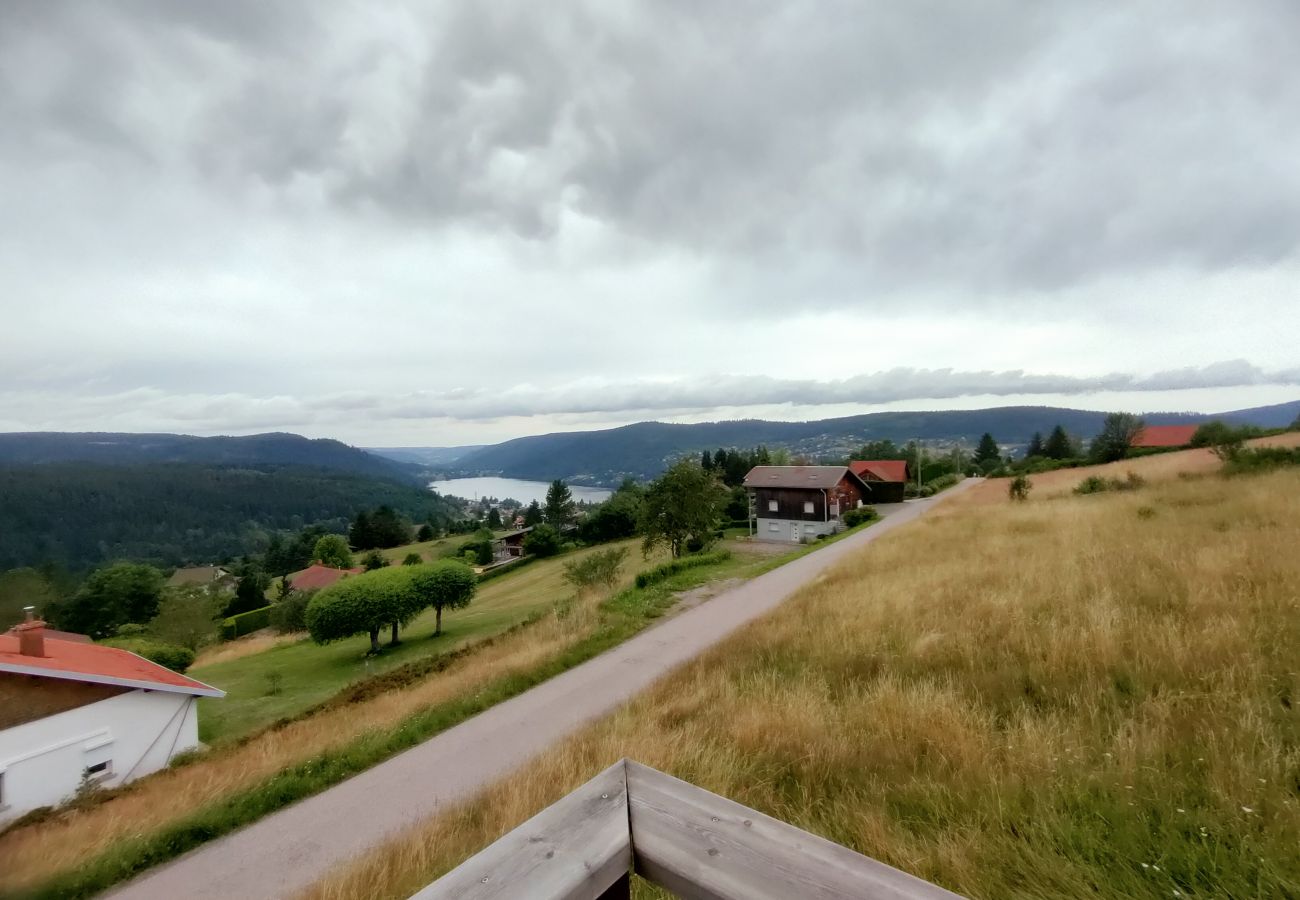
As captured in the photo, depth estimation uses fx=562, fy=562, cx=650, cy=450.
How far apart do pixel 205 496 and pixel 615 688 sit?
684 feet

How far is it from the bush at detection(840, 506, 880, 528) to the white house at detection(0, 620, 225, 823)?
114 feet

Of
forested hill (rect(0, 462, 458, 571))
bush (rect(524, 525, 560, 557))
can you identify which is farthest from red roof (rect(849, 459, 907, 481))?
forested hill (rect(0, 462, 458, 571))

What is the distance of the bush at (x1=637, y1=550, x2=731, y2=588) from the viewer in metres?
18.6

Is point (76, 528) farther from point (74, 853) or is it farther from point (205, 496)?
point (74, 853)

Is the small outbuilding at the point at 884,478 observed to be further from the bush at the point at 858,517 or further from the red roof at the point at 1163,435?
the red roof at the point at 1163,435

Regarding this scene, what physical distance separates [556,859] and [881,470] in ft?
186

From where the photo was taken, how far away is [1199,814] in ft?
8.23

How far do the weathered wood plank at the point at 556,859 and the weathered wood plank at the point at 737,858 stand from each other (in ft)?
0.22

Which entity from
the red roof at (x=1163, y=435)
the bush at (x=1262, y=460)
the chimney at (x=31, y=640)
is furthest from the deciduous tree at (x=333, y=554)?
the red roof at (x=1163, y=435)

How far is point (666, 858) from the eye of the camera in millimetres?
1187

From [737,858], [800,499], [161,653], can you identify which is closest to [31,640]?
[161,653]

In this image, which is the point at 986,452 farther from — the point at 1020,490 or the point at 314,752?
the point at 314,752

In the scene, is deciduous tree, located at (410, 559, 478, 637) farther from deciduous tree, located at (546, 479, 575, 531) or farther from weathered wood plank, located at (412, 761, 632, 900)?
deciduous tree, located at (546, 479, 575, 531)

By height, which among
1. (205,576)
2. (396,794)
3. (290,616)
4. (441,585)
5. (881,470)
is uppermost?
(396,794)
